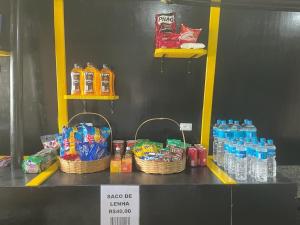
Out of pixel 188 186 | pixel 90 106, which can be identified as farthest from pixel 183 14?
pixel 188 186

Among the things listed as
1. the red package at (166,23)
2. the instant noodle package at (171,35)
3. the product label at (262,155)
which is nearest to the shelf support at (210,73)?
the instant noodle package at (171,35)

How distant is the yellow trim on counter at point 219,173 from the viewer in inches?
57.2

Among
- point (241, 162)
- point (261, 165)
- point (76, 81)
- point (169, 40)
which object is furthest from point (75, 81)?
point (261, 165)

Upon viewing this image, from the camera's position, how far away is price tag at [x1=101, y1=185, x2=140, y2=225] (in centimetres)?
140

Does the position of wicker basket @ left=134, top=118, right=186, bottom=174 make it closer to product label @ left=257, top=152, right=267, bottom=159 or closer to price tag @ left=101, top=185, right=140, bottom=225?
price tag @ left=101, top=185, right=140, bottom=225

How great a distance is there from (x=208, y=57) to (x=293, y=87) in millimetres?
743

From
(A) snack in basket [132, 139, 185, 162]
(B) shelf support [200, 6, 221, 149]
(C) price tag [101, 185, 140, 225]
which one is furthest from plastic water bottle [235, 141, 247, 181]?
(C) price tag [101, 185, 140, 225]

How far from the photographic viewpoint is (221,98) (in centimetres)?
202

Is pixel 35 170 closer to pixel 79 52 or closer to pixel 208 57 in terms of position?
pixel 79 52

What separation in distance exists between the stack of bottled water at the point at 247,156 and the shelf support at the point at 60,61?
3.92 feet

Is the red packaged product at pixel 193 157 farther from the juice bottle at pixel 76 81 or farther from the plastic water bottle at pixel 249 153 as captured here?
the juice bottle at pixel 76 81

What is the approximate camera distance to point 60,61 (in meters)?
1.91

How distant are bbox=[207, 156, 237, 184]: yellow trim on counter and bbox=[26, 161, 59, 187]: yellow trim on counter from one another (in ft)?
3.35

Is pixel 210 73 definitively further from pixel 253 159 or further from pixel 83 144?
pixel 83 144
